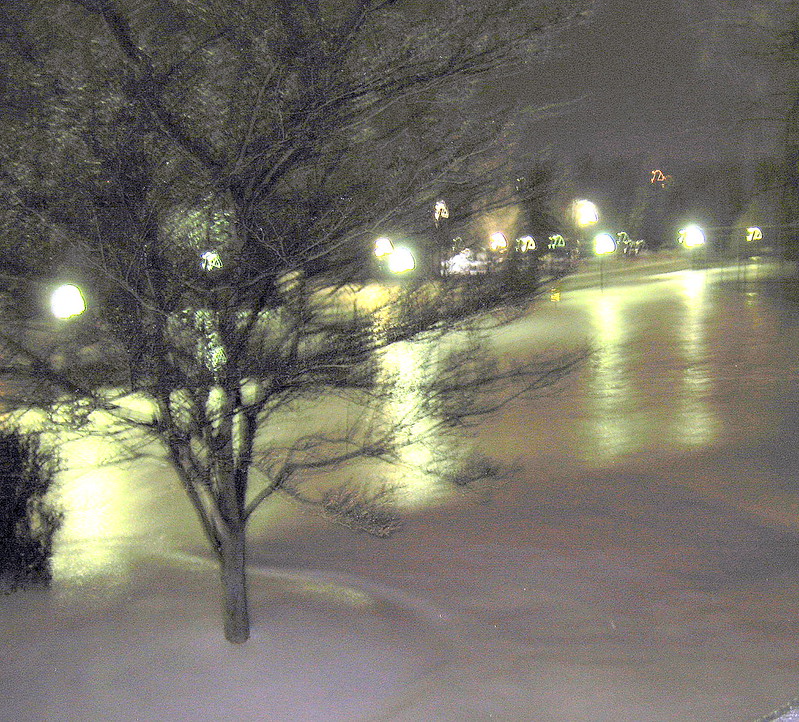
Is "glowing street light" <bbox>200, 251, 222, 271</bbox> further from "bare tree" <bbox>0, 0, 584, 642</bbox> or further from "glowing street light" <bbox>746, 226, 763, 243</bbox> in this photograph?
"glowing street light" <bbox>746, 226, 763, 243</bbox>

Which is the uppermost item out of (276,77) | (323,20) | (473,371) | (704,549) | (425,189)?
(323,20)

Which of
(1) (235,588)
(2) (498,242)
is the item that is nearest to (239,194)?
(2) (498,242)

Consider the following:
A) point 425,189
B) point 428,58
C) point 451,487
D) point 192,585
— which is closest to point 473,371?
point 425,189

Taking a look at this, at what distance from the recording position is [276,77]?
11.7ft

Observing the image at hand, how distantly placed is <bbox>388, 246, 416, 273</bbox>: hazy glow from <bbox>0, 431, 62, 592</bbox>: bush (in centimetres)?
213

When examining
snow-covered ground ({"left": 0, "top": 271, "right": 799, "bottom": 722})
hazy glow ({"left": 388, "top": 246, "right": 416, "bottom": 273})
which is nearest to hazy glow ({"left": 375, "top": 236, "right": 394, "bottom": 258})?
hazy glow ({"left": 388, "top": 246, "right": 416, "bottom": 273})

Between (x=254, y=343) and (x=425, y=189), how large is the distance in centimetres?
107

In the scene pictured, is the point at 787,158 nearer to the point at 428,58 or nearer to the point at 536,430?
the point at 536,430

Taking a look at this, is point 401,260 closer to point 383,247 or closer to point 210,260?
point 383,247

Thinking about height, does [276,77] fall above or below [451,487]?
above

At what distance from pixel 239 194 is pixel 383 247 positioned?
78cm

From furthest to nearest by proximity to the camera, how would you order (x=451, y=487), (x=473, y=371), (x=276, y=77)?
1. (x=451, y=487)
2. (x=473, y=371)
3. (x=276, y=77)

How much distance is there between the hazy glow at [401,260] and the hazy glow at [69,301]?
1.46 meters

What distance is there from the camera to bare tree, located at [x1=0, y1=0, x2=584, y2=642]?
137 inches
